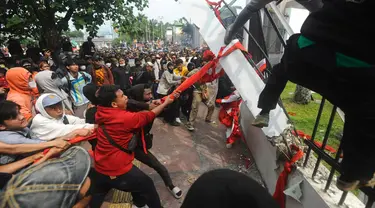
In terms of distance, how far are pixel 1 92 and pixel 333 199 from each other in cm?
512

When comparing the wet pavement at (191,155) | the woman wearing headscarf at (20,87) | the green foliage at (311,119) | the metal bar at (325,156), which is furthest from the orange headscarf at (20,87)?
the green foliage at (311,119)

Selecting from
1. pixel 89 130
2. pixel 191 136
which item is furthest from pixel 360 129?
pixel 191 136

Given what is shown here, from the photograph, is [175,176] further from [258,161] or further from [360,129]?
[360,129]

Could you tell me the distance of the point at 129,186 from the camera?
2.37m

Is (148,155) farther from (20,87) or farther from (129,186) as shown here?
(20,87)

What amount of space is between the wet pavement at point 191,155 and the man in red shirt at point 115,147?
0.74 m

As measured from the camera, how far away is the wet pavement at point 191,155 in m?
3.45

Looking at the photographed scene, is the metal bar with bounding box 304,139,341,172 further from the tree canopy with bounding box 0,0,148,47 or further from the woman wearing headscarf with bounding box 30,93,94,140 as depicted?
the tree canopy with bounding box 0,0,148,47

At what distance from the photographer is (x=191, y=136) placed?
502cm

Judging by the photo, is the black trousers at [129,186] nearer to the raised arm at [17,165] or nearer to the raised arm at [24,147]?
the raised arm at [24,147]

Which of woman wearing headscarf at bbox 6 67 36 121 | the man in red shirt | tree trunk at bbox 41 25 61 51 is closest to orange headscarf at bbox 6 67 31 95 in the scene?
woman wearing headscarf at bbox 6 67 36 121

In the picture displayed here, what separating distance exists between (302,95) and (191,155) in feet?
17.4

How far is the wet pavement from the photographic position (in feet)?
11.3

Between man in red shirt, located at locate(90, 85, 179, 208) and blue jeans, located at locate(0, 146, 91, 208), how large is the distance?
349 millimetres
